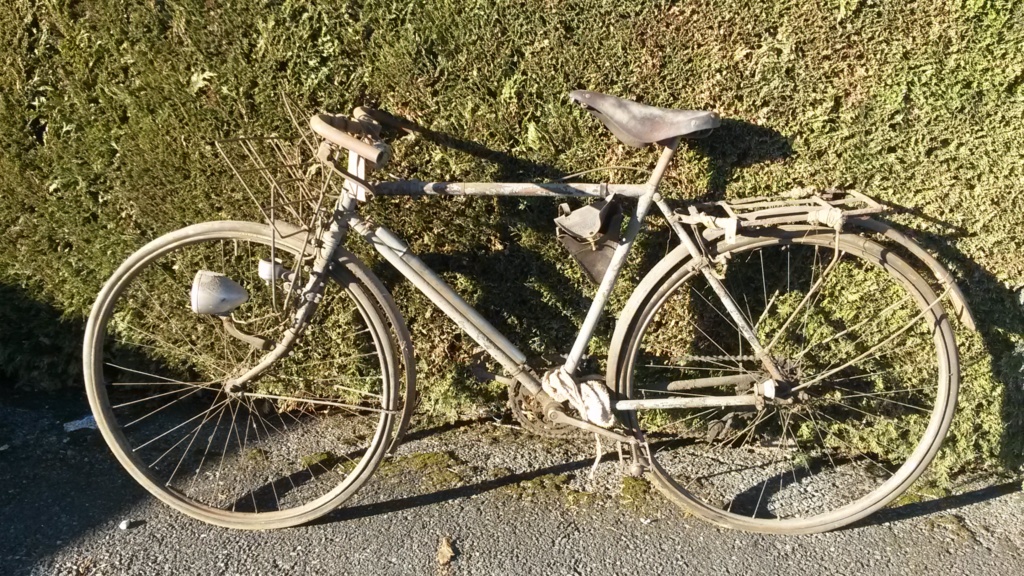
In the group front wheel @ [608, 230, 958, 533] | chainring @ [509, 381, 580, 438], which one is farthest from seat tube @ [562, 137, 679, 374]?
chainring @ [509, 381, 580, 438]

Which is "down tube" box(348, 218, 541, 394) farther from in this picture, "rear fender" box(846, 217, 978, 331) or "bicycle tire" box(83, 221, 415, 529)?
"rear fender" box(846, 217, 978, 331)

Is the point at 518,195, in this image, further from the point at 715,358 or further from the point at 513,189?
the point at 715,358

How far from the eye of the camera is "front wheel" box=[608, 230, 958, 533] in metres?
2.94

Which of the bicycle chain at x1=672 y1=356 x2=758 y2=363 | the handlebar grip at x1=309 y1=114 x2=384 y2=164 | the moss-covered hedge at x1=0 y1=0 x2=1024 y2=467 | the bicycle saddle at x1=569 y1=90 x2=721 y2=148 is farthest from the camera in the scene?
the bicycle chain at x1=672 y1=356 x2=758 y2=363

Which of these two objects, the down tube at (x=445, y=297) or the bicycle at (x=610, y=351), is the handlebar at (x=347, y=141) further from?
the down tube at (x=445, y=297)

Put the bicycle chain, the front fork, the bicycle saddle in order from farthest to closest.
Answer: the bicycle chain → the front fork → the bicycle saddle

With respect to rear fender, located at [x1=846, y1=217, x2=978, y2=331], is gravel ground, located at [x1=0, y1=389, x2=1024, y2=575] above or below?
below

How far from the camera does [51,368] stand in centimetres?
378

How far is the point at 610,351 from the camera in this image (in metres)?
2.94

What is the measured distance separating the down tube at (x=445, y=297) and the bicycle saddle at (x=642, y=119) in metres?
0.81

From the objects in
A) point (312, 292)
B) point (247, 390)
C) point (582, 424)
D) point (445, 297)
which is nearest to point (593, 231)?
point (445, 297)

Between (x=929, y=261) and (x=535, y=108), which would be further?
(x=535, y=108)

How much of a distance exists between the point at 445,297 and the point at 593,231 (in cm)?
58

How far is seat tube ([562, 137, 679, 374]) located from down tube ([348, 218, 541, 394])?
0.60 ft
